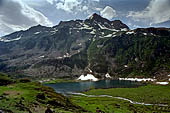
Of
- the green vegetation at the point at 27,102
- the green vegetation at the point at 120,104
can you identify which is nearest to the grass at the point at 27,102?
the green vegetation at the point at 27,102

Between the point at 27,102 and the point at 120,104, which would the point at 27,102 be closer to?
the point at 27,102

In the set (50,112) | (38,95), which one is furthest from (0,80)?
(50,112)

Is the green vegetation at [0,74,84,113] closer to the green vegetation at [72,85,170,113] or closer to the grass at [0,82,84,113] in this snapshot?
the grass at [0,82,84,113]

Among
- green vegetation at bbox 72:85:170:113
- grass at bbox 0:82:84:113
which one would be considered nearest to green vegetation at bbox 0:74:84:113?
grass at bbox 0:82:84:113

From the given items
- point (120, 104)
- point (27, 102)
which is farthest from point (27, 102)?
point (120, 104)

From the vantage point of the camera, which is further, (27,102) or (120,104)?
(120,104)

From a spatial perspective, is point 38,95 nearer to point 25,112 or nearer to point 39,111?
point 39,111

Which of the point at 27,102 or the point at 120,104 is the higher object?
the point at 27,102

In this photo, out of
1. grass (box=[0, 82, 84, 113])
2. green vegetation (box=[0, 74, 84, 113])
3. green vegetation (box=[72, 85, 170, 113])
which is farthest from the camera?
green vegetation (box=[72, 85, 170, 113])

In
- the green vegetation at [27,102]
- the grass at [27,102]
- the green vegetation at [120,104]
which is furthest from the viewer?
the green vegetation at [120,104]

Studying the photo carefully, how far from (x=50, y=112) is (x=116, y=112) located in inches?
1950

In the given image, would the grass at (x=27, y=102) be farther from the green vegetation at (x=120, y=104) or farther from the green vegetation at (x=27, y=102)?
the green vegetation at (x=120, y=104)

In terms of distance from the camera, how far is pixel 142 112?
92.4 metres

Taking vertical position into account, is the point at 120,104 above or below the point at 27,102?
below
